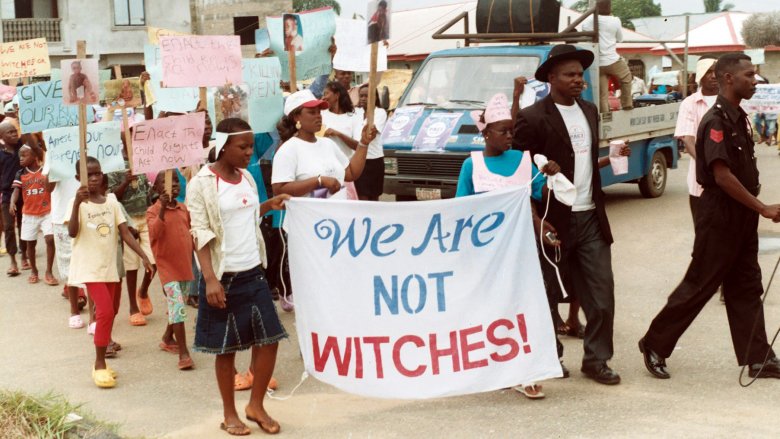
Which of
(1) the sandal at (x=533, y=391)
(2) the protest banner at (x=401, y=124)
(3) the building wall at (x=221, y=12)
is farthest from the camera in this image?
(3) the building wall at (x=221, y=12)

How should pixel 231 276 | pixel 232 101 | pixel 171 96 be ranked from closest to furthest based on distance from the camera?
pixel 231 276 < pixel 232 101 < pixel 171 96

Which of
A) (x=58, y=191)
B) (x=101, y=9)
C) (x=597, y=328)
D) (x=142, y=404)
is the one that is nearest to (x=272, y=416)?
(x=142, y=404)

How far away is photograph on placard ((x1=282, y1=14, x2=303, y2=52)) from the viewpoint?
10.2 metres

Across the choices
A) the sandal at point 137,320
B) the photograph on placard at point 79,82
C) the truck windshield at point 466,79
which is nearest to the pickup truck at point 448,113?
the truck windshield at point 466,79

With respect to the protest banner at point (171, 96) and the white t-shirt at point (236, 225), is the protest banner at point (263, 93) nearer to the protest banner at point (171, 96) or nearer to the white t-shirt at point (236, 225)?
the protest banner at point (171, 96)

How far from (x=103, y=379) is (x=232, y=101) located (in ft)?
9.91

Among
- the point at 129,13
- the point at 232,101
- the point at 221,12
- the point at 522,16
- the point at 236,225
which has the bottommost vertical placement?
the point at 236,225

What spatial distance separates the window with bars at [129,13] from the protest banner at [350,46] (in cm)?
3046

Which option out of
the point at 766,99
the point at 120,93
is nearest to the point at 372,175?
the point at 120,93

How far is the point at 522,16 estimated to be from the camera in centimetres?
1298

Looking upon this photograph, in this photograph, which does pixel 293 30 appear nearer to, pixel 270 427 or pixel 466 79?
pixel 466 79

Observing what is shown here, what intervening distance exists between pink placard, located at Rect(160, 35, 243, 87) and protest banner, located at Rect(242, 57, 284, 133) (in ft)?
1.58

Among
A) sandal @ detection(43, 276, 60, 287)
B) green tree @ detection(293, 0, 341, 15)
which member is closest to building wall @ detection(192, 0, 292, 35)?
green tree @ detection(293, 0, 341, 15)

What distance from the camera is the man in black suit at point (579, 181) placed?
6.48m
